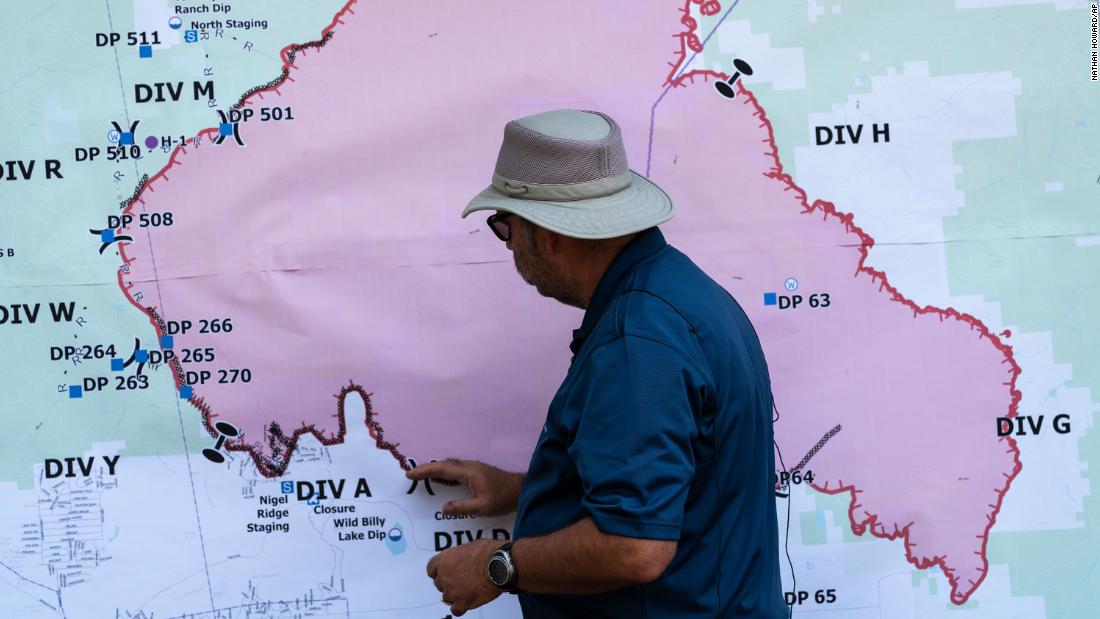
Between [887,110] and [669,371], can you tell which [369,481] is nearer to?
[669,371]

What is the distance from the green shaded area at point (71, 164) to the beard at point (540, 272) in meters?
0.84

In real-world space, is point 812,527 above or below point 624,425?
below

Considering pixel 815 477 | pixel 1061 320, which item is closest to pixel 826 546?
pixel 815 477

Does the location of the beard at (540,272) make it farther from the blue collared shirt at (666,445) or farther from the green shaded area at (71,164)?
the green shaded area at (71,164)

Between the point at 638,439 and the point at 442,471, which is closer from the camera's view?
the point at 638,439

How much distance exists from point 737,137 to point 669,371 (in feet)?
2.96

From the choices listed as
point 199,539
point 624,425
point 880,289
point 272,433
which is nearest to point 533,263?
point 624,425

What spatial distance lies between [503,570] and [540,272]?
506 mm

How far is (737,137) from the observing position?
2256mm

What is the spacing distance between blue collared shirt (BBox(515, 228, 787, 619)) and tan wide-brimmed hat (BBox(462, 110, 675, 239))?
7 centimetres

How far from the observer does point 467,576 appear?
1755 millimetres

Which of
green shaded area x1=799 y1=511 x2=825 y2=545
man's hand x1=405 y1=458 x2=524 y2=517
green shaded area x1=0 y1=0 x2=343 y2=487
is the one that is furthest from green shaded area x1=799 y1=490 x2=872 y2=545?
green shaded area x1=0 y1=0 x2=343 y2=487

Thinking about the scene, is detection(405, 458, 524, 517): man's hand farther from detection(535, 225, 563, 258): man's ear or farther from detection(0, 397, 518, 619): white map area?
detection(535, 225, 563, 258): man's ear

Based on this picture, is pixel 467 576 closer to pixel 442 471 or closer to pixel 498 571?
pixel 498 571
